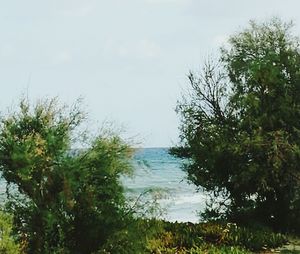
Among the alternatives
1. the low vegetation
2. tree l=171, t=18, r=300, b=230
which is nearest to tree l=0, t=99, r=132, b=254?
the low vegetation

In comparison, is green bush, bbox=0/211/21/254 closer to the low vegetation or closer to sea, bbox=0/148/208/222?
the low vegetation

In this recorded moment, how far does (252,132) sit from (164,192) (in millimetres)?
8181

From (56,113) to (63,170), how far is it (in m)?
1.84

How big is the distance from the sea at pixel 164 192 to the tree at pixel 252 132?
7.10 ft

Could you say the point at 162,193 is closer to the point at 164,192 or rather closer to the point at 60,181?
the point at 164,192

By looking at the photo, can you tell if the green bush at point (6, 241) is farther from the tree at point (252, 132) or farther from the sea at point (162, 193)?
the tree at point (252, 132)

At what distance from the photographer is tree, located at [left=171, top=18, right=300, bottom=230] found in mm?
27953

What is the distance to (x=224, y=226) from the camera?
84.4 feet

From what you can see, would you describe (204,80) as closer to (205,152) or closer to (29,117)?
(205,152)

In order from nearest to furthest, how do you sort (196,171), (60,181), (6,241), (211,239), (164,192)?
1. (6,241)
2. (60,181)
3. (164,192)
4. (211,239)
5. (196,171)

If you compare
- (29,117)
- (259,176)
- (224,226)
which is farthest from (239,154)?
(29,117)

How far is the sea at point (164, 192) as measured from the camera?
21.0 meters

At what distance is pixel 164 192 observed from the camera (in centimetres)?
2141

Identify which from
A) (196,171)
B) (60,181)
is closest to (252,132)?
(196,171)
